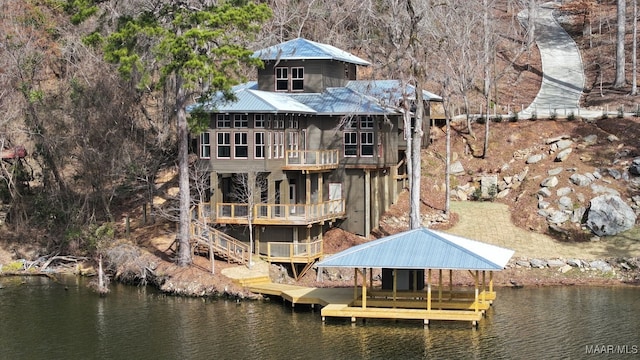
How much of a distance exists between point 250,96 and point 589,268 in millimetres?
18714

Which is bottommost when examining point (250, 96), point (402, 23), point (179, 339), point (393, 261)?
point (179, 339)

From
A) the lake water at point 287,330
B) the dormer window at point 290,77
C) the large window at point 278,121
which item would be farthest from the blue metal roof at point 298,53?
the lake water at point 287,330

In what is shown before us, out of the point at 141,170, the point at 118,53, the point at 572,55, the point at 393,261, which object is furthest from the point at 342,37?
the point at 393,261

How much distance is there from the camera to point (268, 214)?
4575 cm

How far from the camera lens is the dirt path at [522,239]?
4659 centimetres

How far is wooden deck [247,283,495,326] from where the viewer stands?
36344 millimetres

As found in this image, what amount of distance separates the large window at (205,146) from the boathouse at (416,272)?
1196 cm

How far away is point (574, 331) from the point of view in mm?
34875

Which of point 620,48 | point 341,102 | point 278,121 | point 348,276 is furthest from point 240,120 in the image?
point 620,48

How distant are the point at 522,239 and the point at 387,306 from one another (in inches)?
528

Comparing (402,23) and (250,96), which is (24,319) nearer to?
(250,96)

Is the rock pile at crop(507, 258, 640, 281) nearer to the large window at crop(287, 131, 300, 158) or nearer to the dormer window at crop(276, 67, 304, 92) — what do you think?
the large window at crop(287, 131, 300, 158)

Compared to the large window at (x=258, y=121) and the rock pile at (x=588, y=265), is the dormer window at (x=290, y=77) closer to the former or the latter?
the large window at (x=258, y=121)

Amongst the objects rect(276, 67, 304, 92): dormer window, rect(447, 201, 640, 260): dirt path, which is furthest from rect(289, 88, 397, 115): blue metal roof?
rect(447, 201, 640, 260): dirt path
